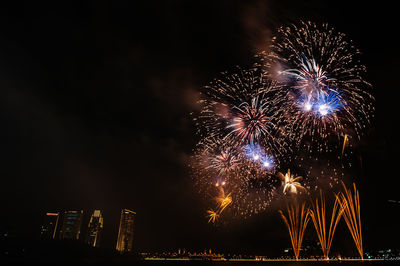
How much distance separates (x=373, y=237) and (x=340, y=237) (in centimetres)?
3020

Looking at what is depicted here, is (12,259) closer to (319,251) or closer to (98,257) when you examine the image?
(98,257)

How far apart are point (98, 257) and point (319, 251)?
131 m

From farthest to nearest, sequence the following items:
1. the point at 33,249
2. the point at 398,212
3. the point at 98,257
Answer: the point at 98,257, the point at 33,249, the point at 398,212

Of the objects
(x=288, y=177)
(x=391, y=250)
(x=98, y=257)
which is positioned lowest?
(x=98, y=257)

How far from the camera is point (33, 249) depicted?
365ft

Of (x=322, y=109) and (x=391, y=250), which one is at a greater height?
(x=322, y=109)

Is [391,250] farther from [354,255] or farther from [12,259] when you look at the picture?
[12,259]

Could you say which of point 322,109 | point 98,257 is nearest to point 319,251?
point 98,257

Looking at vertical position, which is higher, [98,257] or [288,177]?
[288,177]

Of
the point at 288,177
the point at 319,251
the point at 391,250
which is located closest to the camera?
the point at 288,177

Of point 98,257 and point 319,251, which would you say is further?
point 319,251

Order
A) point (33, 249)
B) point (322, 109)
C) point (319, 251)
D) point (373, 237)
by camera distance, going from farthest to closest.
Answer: point (319, 251) < point (33, 249) < point (373, 237) < point (322, 109)

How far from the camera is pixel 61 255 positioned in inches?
4624

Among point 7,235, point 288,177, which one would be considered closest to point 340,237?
point 288,177
